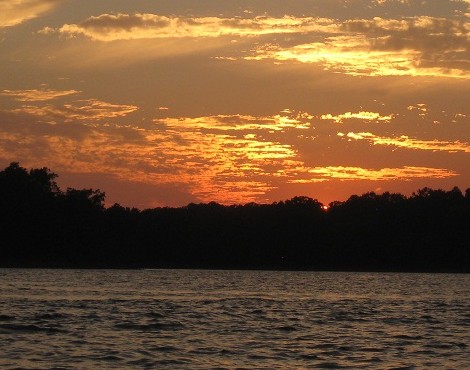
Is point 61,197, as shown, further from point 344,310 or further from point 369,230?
point 344,310

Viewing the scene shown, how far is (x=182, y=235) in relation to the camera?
190250 mm

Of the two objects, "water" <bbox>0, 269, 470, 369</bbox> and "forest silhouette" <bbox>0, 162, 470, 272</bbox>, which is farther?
"forest silhouette" <bbox>0, 162, 470, 272</bbox>

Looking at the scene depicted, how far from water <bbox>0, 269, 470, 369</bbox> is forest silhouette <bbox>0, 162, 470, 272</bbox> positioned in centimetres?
10874

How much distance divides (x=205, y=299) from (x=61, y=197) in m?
120

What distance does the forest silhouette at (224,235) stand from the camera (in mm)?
175125

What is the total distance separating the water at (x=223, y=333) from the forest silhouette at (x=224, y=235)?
108741 mm

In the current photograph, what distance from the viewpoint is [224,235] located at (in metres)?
192

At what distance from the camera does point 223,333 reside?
4203cm

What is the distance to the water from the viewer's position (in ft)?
108

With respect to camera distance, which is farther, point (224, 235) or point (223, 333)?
point (224, 235)

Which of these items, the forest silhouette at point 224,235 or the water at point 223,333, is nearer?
the water at point 223,333

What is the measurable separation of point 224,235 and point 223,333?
14977 cm

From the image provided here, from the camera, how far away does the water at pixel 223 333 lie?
32.9 metres

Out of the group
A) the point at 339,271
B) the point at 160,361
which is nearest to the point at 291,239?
the point at 339,271
